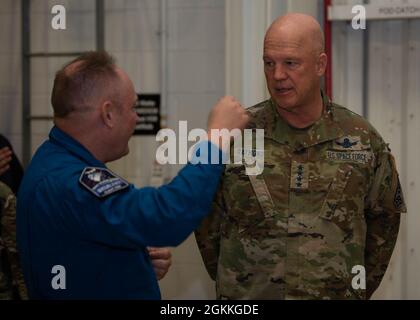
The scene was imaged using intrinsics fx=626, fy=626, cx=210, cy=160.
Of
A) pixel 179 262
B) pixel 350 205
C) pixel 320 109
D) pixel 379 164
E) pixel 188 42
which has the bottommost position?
pixel 179 262

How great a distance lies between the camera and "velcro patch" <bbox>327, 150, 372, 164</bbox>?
6.14ft

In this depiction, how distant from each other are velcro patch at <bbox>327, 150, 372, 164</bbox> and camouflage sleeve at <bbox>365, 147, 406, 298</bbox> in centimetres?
7

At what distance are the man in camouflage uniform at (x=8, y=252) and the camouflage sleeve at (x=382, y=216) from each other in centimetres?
143

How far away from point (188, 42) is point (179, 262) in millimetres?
1090

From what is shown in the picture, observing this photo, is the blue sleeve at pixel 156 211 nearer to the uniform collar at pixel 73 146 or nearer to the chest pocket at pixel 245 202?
the uniform collar at pixel 73 146

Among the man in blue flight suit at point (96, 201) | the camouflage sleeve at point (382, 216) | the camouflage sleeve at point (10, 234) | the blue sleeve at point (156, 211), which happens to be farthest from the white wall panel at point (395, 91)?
the blue sleeve at point (156, 211)

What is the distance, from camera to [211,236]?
6.75 ft

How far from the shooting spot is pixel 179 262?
311cm

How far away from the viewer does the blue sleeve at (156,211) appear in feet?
3.84

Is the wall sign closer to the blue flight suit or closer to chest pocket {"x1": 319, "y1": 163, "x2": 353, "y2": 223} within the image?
chest pocket {"x1": 319, "y1": 163, "x2": 353, "y2": 223}

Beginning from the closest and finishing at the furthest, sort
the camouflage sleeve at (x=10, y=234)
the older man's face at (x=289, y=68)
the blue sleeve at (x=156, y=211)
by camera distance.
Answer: the blue sleeve at (x=156, y=211), the older man's face at (x=289, y=68), the camouflage sleeve at (x=10, y=234)

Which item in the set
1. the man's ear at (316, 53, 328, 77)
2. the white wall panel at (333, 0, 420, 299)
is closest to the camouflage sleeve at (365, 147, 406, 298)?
the man's ear at (316, 53, 328, 77)
